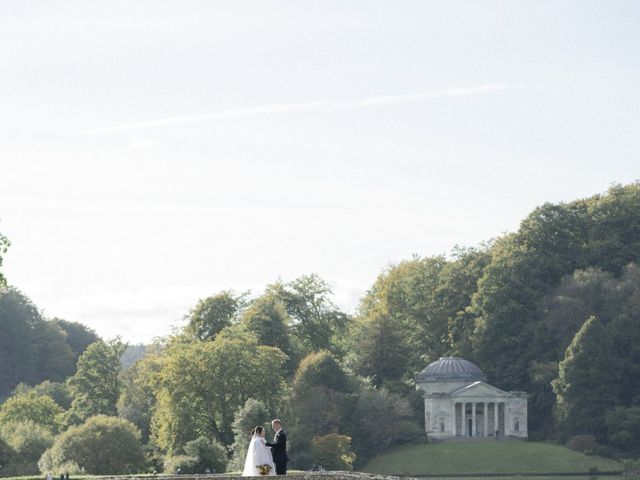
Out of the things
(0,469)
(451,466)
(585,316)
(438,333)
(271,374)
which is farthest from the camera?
(438,333)

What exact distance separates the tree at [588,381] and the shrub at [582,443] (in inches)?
55.8

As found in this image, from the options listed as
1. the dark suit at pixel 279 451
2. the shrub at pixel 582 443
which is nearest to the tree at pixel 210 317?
the shrub at pixel 582 443

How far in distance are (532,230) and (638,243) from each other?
9.06 meters

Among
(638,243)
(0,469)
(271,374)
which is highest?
(638,243)

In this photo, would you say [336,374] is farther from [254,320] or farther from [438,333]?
[438,333]

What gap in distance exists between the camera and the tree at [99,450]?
316 feet

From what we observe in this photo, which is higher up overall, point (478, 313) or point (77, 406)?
point (478, 313)

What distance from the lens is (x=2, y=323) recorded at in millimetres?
196375

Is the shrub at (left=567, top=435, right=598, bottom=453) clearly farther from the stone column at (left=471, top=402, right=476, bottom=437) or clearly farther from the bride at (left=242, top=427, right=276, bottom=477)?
the bride at (left=242, top=427, right=276, bottom=477)

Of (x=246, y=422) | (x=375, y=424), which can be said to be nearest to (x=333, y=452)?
(x=246, y=422)

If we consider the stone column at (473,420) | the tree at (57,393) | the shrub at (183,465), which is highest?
the tree at (57,393)

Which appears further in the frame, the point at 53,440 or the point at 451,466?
the point at 451,466

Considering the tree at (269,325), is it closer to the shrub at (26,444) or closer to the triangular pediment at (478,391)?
the triangular pediment at (478,391)

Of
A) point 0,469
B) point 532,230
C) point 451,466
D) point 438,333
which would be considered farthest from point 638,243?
point 0,469
